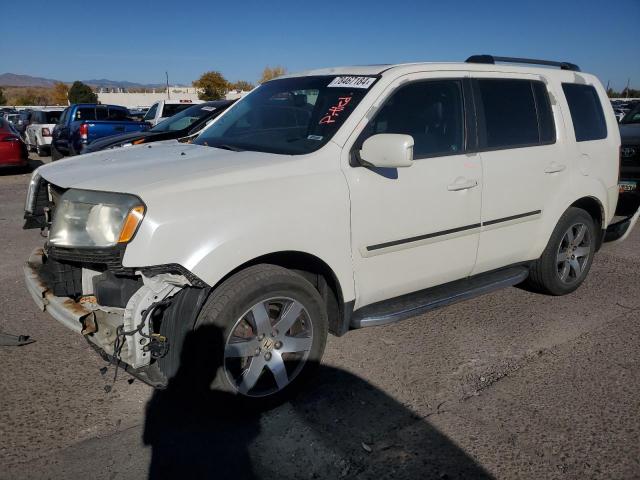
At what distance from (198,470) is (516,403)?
1856mm

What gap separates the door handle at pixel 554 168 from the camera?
4.40 metres

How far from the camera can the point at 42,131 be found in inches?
693

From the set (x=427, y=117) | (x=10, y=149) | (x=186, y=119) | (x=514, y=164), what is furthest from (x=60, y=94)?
(x=514, y=164)

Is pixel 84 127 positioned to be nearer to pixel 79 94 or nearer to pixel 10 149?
pixel 10 149

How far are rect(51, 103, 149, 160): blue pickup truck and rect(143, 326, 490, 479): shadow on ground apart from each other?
31.5ft

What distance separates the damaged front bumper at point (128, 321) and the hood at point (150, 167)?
19.9 inches


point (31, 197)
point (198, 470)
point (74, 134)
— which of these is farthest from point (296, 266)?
point (74, 134)

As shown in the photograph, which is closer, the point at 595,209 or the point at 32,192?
the point at 32,192

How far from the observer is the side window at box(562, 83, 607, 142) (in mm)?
4770

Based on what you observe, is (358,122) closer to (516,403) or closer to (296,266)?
(296,266)

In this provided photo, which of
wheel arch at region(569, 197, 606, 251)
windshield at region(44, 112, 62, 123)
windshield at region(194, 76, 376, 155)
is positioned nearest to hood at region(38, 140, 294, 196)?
windshield at region(194, 76, 376, 155)

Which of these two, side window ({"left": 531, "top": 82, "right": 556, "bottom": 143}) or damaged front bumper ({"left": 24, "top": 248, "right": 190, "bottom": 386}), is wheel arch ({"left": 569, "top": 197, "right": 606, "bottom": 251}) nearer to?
side window ({"left": 531, "top": 82, "right": 556, "bottom": 143})

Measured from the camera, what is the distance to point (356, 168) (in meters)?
3.34

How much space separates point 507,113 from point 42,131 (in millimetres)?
17016
